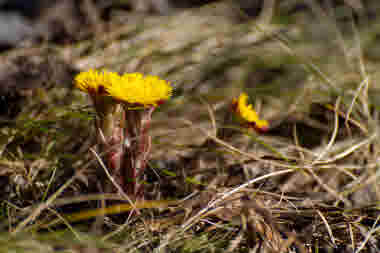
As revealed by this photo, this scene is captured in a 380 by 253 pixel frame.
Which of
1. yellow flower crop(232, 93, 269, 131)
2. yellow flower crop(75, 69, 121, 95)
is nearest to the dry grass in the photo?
yellow flower crop(232, 93, 269, 131)

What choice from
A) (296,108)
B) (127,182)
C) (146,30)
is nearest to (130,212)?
(127,182)

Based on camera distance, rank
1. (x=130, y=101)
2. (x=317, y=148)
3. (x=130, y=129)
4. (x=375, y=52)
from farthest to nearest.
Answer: (x=375, y=52), (x=317, y=148), (x=130, y=129), (x=130, y=101)

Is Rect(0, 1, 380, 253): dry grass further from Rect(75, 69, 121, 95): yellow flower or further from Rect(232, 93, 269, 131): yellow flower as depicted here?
Rect(75, 69, 121, 95): yellow flower

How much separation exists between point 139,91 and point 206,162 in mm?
625

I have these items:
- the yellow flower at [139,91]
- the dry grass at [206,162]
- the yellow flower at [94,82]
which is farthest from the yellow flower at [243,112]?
the yellow flower at [94,82]

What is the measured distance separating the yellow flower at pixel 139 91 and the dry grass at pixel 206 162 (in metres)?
0.21

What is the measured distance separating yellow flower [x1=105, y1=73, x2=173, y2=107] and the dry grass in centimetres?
21

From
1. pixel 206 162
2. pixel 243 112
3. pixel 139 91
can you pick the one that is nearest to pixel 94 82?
pixel 139 91

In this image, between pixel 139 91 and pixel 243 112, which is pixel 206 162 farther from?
pixel 139 91

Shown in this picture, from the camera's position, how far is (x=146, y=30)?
2.12 metres

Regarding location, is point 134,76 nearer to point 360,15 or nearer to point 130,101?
point 130,101

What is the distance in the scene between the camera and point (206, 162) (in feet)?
4.23

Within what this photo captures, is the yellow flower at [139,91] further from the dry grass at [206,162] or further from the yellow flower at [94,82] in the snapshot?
the dry grass at [206,162]

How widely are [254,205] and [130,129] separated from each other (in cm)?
41
